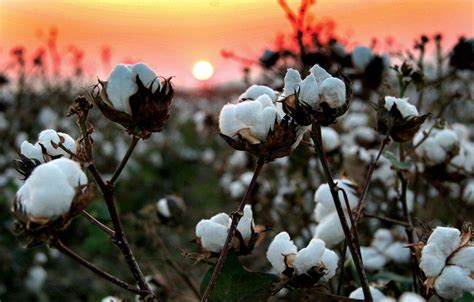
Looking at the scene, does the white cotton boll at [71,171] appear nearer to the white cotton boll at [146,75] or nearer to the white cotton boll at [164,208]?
the white cotton boll at [146,75]

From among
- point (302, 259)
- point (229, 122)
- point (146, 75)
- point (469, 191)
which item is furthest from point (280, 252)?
point (469, 191)

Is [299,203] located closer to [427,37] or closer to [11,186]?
[427,37]

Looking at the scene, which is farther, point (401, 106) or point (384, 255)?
point (384, 255)

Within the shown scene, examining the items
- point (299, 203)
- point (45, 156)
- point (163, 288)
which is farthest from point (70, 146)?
point (299, 203)

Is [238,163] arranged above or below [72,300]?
above

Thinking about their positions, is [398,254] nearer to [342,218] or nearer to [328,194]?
[328,194]

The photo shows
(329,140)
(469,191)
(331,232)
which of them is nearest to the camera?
(331,232)
